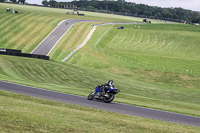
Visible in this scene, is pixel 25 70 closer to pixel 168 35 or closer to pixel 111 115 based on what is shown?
pixel 111 115

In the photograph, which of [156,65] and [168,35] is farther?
[168,35]

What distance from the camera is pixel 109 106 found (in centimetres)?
2448

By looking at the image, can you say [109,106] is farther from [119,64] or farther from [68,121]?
[119,64]

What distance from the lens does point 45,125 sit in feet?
49.1

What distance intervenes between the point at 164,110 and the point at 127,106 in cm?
265

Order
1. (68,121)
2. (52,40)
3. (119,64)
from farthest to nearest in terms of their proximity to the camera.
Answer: (52,40) < (119,64) < (68,121)

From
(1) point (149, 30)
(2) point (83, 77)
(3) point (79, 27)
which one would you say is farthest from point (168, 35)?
(2) point (83, 77)

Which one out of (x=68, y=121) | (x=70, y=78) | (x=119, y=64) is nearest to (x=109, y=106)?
(x=68, y=121)

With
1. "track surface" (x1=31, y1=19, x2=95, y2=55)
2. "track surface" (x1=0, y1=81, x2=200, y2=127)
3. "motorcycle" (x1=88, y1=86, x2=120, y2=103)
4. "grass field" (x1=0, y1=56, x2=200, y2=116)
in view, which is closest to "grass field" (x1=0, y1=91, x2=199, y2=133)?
"track surface" (x1=0, y1=81, x2=200, y2=127)

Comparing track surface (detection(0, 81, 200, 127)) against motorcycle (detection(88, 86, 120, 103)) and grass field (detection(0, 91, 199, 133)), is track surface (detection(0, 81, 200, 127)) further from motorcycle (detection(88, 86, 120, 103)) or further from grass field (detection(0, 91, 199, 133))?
grass field (detection(0, 91, 199, 133))

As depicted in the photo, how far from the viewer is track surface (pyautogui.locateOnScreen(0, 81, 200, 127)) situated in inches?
877

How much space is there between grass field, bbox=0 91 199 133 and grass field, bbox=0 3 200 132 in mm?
169

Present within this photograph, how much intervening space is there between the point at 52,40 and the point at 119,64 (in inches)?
967

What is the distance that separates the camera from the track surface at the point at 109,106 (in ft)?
73.1
